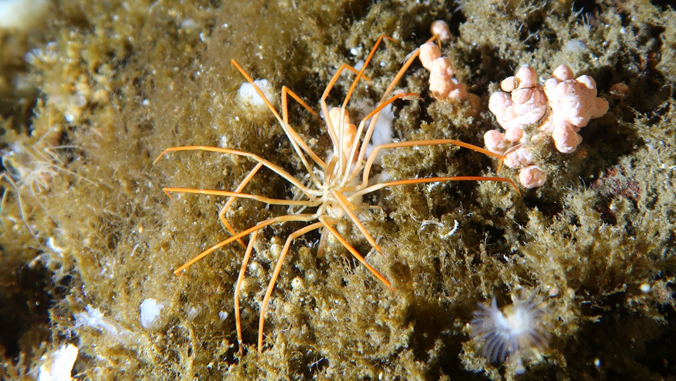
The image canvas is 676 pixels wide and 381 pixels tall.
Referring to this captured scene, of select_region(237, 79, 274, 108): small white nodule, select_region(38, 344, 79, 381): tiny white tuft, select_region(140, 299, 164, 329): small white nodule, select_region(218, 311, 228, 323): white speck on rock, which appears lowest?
select_region(218, 311, 228, 323): white speck on rock

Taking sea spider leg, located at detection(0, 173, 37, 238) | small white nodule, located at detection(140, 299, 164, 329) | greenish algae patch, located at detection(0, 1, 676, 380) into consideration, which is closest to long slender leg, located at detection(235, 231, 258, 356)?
greenish algae patch, located at detection(0, 1, 676, 380)

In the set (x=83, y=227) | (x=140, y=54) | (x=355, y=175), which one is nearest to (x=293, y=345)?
(x=355, y=175)

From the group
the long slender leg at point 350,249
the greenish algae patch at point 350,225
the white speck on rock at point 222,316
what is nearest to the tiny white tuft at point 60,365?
the greenish algae patch at point 350,225

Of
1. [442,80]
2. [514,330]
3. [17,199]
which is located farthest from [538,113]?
[17,199]

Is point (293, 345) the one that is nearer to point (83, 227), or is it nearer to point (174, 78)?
point (83, 227)

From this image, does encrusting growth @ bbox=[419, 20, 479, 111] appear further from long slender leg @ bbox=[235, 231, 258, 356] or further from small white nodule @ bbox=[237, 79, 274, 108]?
long slender leg @ bbox=[235, 231, 258, 356]

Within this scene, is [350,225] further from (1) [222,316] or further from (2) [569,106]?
(2) [569,106]

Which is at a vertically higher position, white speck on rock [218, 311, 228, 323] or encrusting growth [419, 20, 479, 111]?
encrusting growth [419, 20, 479, 111]
